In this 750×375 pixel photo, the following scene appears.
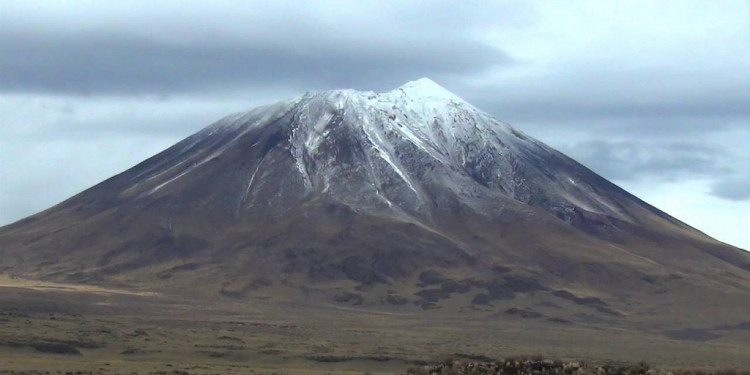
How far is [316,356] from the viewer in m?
102

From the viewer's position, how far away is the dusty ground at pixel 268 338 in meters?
92.5

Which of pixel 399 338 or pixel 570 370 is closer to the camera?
pixel 570 370

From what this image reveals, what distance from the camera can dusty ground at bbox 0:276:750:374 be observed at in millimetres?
92500

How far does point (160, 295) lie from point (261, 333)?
67.5m

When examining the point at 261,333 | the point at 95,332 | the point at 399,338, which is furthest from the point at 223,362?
the point at 399,338

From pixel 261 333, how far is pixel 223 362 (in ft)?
123

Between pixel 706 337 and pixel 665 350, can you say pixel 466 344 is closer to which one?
pixel 665 350

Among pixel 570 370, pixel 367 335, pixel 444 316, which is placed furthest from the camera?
pixel 444 316

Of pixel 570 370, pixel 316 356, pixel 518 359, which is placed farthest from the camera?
pixel 316 356

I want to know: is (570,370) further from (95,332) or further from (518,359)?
A: (95,332)

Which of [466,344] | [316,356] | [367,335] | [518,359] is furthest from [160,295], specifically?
[518,359]

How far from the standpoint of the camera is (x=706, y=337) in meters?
174

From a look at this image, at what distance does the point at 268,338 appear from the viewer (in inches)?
4867

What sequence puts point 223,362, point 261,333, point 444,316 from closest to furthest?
point 223,362, point 261,333, point 444,316
